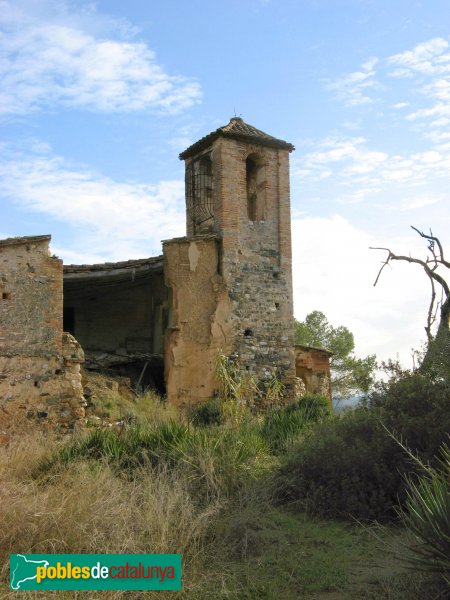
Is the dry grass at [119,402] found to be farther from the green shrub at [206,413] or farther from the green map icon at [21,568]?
the green map icon at [21,568]

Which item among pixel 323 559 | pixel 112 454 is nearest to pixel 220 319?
pixel 112 454

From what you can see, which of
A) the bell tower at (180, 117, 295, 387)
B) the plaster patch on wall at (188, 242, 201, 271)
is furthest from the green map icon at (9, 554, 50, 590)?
the plaster patch on wall at (188, 242, 201, 271)

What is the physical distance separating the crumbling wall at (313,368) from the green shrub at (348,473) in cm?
1014

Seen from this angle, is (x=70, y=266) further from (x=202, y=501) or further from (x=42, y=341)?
(x=202, y=501)

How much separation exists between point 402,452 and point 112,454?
3.97m

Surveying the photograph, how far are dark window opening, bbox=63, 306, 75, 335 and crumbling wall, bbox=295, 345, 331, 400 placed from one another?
6.56 metres

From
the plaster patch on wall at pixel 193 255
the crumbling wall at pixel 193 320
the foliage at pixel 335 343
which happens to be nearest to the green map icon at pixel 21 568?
the crumbling wall at pixel 193 320

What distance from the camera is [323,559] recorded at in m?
6.71

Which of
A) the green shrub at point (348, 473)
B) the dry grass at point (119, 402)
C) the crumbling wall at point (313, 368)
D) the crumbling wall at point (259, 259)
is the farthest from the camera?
the crumbling wall at point (313, 368)

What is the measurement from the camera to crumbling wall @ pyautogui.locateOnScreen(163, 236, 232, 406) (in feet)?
51.8

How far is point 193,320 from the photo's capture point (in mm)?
16031

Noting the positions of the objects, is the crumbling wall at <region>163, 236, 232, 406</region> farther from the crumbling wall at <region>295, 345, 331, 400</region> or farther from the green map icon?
the green map icon

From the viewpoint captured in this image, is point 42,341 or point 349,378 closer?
point 42,341
